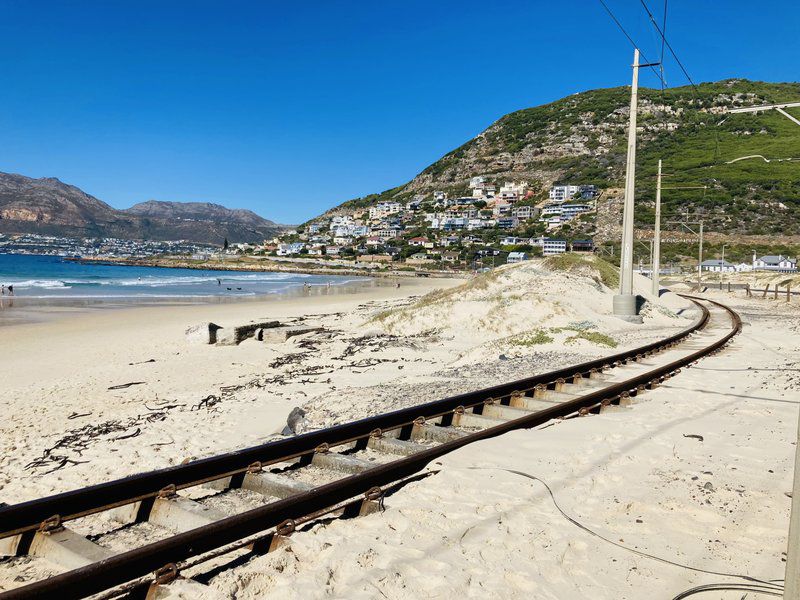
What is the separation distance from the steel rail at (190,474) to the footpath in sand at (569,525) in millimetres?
1185

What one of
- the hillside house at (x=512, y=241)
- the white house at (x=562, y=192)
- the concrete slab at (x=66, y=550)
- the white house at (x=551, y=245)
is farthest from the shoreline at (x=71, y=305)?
the white house at (x=562, y=192)

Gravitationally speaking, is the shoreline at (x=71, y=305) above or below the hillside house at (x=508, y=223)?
below

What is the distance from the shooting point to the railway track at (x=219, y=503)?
341 cm

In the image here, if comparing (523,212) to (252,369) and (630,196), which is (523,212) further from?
(252,369)

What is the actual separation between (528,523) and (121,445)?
570 centimetres

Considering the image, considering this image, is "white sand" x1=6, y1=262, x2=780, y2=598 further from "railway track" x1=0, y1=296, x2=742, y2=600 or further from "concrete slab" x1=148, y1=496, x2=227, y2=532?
"concrete slab" x1=148, y1=496, x2=227, y2=532

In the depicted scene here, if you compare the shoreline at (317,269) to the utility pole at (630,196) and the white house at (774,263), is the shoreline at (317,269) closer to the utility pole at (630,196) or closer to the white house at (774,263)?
the white house at (774,263)

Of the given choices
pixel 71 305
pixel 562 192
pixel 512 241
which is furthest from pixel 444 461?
pixel 562 192

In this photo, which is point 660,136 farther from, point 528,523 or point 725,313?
point 528,523

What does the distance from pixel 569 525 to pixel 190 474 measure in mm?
3149

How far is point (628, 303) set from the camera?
790 inches

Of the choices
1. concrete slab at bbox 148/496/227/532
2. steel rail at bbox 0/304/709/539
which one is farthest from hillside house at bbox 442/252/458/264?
concrete slab at bbox 148/496/227/532

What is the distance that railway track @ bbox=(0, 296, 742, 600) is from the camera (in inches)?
134

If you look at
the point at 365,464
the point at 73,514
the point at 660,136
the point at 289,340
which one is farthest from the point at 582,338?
the point at 660,136
